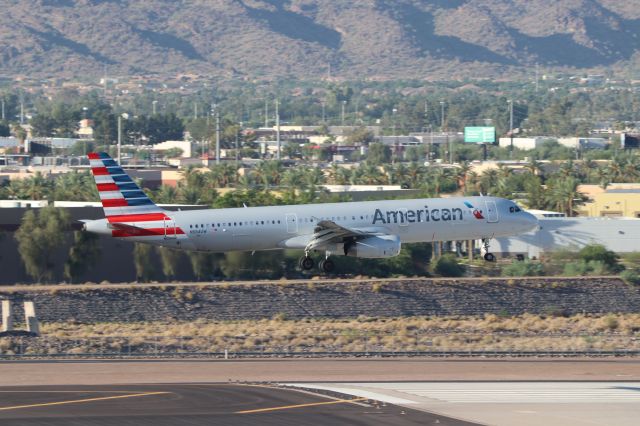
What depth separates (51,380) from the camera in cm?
5397

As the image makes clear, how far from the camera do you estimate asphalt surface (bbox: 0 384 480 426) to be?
44438 millimetres

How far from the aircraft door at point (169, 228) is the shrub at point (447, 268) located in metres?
20.8

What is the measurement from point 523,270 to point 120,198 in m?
27.1

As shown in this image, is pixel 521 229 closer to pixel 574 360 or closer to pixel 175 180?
pixel 574 360

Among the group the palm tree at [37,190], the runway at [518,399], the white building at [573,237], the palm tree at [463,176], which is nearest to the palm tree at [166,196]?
the palm tree at [37,190]

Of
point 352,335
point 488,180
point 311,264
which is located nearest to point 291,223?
point 311,264

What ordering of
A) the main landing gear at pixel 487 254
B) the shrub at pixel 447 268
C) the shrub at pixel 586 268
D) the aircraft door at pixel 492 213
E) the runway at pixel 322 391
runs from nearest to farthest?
the runway at pixel 322 391, the aircraft door at pixel 492 213, the main landing gear at pixel 487 254, the shrub at pixel 586 268, the shrub at pixel 447 268

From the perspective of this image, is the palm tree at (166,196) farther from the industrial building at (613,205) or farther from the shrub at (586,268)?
→ the industrial building at (613,205)

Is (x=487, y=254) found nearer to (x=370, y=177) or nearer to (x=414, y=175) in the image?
(x=370, y=177)

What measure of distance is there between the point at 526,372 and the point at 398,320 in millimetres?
24524

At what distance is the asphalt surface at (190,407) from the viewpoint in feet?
146

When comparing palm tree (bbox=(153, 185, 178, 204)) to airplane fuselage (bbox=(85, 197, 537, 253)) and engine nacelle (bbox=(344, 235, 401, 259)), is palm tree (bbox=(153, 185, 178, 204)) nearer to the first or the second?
airplane fuselage (bbox=(85, 197, 537, 253))

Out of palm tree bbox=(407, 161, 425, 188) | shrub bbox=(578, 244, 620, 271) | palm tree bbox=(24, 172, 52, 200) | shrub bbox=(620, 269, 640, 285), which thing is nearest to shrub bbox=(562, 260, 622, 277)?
shrub bbox=(578, 244, 620, 271)

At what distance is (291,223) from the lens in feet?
251
